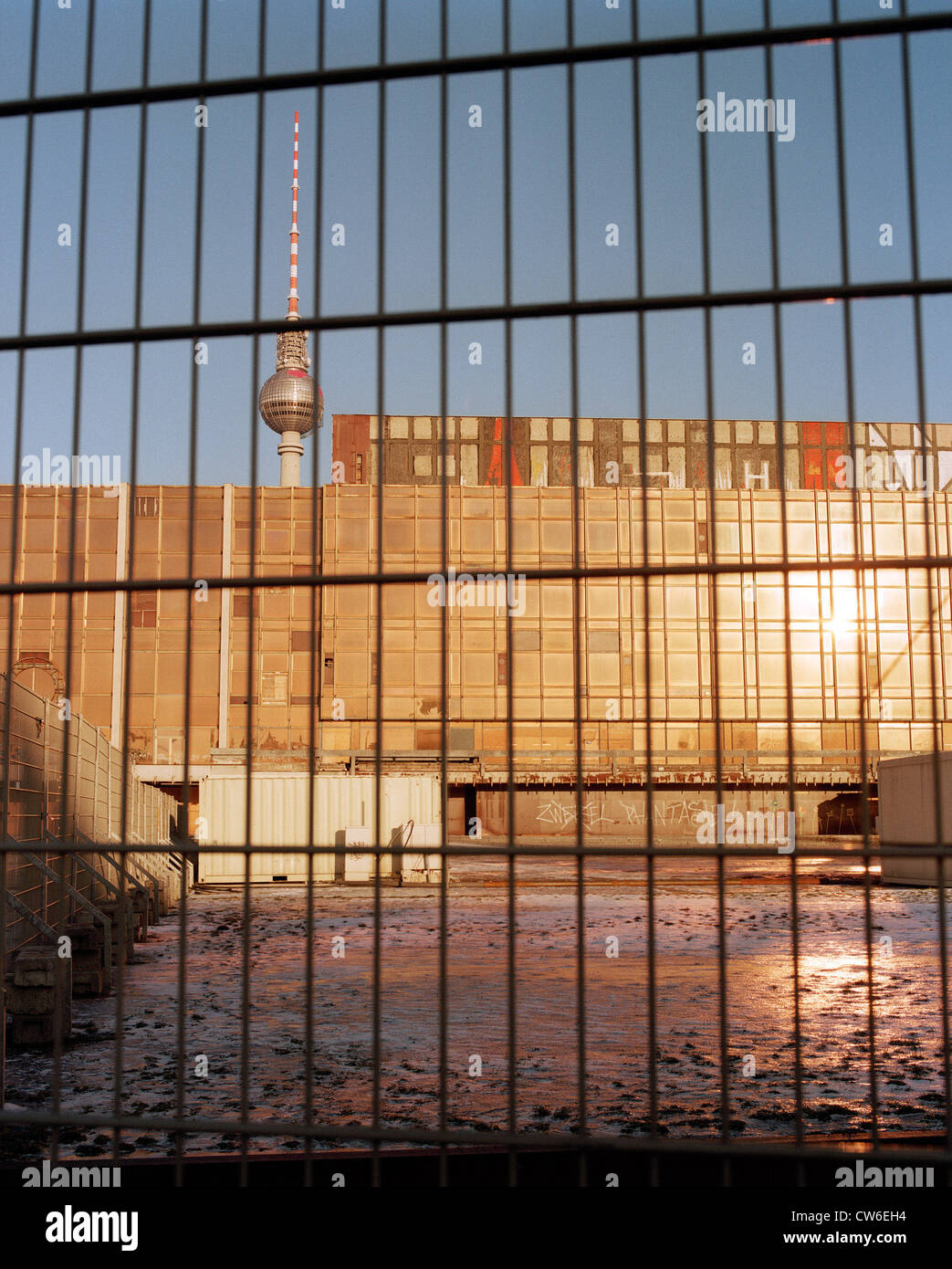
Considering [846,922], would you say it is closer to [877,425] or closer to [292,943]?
[292,943]

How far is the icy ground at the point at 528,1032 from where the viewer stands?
6273 millimetres

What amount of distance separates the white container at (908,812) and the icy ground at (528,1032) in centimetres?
A: 521

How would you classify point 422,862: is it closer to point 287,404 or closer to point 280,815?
point 280,815

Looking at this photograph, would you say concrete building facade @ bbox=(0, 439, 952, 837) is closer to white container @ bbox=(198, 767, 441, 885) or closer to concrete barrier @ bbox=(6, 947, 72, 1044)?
white container @ bbox=(198, 767, 441, 885)

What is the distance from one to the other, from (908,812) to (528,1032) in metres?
14.5

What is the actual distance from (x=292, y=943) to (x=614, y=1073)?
24.4 ft

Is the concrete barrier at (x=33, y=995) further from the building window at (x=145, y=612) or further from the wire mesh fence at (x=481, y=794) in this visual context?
the building window at (x=145, y=612)

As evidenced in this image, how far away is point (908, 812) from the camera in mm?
20656

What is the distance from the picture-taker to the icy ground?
6273 mm

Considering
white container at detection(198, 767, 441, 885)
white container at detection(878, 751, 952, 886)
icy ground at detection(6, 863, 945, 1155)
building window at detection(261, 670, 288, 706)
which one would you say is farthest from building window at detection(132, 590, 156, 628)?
white container at detection(878, 751, 952, 886)

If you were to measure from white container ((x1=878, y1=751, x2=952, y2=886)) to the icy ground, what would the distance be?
5210 millimetres

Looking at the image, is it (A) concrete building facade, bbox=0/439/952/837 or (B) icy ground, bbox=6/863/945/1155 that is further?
(A) concrete building facade, bbox=0/439/952/837

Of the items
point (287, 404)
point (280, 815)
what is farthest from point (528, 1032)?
point (287, 404)

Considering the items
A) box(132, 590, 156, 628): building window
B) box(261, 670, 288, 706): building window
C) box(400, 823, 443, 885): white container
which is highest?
box(132, 590, 156, 628): building window
